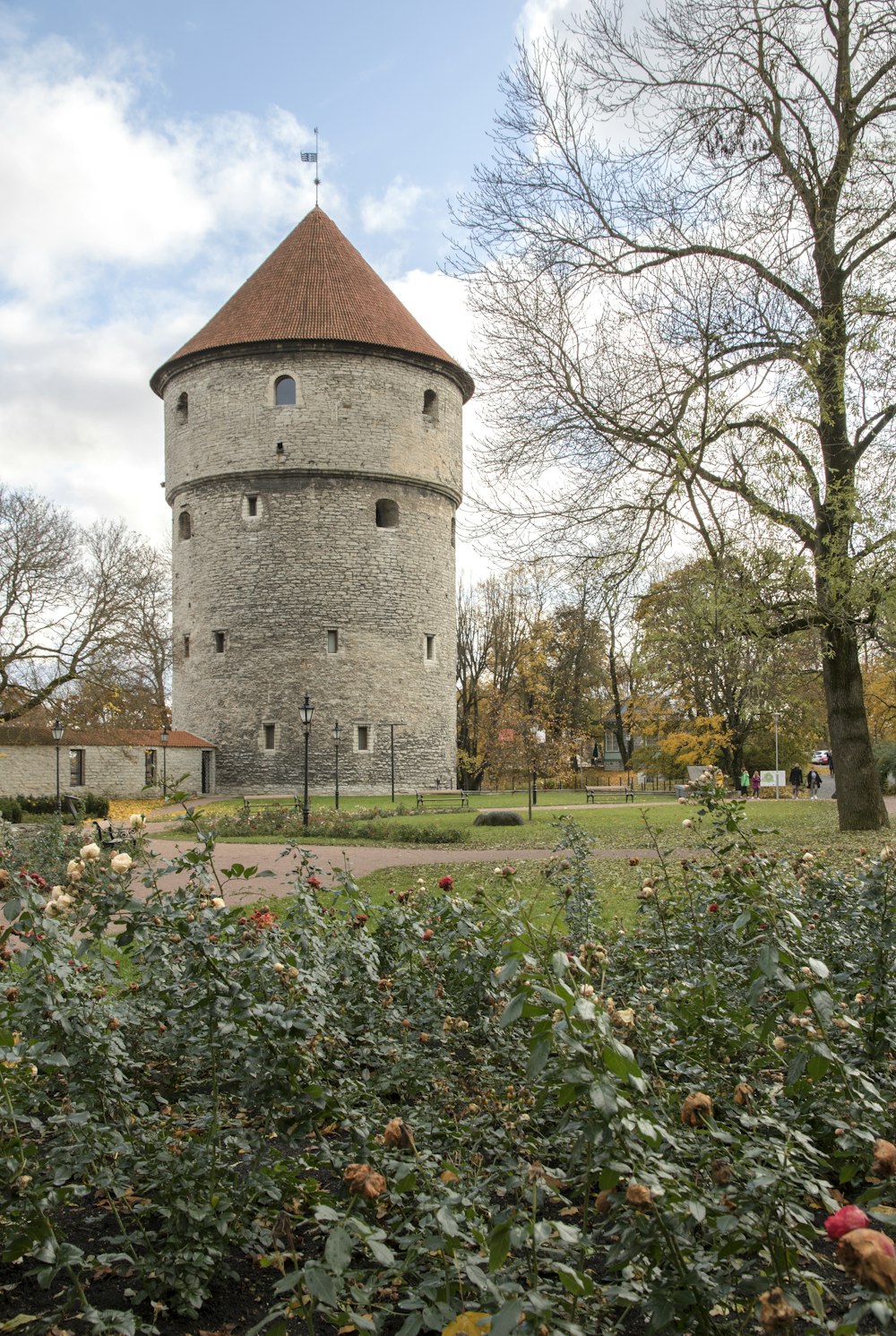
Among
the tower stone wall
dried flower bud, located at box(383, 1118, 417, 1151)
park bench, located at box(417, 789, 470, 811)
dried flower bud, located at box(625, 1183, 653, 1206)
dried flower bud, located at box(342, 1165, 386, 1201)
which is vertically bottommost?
park bench, located at box(417, 789, 470, 811)

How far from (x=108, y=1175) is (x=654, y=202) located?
12845 mm

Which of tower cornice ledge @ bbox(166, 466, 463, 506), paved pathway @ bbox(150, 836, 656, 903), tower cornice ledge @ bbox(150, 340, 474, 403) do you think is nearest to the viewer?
paved pathway @ bbox(150, 836, 656, 903)

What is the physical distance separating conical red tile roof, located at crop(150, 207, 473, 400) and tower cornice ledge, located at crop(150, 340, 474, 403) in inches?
3.9

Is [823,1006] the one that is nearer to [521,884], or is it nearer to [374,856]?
[521,884]

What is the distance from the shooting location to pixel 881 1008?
3432 mm

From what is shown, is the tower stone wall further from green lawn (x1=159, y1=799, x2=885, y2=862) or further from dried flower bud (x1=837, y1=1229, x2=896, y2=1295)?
dried flower bud (x1=837, y1=1229, x2=896, y2=1295)

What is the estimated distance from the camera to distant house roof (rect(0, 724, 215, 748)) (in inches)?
1184

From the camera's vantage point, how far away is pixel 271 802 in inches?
1099

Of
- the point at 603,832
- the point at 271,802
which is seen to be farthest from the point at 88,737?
the point at 603,832

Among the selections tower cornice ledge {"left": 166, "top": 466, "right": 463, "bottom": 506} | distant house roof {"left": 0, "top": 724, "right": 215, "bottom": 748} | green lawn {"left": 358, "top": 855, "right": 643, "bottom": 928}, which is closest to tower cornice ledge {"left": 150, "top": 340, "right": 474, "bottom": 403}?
tower cornice ledge {"left": 166, "top": 466, "right": 463, "bottom": 506}

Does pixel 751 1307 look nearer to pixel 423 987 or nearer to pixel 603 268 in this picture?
pixel 423 987

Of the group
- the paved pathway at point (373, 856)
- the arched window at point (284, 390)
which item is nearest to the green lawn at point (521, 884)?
the paved pathway at point (373, 856)

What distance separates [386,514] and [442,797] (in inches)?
377

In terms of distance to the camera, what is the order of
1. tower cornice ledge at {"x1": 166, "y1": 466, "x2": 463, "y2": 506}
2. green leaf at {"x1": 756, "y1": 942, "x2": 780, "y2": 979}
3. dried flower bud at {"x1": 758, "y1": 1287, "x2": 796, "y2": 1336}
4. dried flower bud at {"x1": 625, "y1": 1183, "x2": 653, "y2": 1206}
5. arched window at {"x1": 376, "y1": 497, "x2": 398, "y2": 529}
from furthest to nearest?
arched window at {"x1": 376, "y1": 497, "x2": 398, "y2": 529}, tower cornice ledge at {"x1": 166, "y1": 466, "x2": 463, "y2": 506}, green leaf at {"x1": 756, "y1": 942, "x2": 780, "y2": 979}, dried flower bud at {"x1": 625, "y1": 1183, "x2": 653, "y2": 1206}, dried flower bud at {"x1": 758, "y1": 1287, "x2": 796, "y2": 1336}
